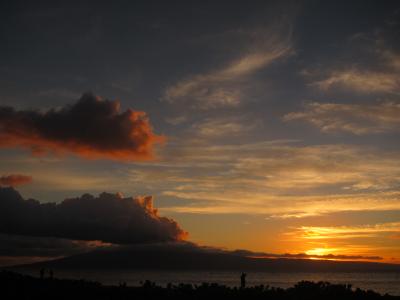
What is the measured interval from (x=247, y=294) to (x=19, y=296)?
1372 cm

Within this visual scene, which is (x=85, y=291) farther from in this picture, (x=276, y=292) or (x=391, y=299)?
(x=391, y=299)

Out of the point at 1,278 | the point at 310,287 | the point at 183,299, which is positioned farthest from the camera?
the point at 1,278

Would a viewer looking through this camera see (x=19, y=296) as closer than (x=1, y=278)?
Yes

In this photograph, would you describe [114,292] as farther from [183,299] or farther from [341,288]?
[341,288]

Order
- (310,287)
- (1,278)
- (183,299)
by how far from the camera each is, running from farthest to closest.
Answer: (1,278), (310,287), (183,299)

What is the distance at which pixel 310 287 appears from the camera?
3083 cm

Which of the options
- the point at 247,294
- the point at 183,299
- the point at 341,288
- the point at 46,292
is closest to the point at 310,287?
the point at 341,288

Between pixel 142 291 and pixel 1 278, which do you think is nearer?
pixel 142 291

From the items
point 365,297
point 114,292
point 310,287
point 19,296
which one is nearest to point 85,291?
point 114,292

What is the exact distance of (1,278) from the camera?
35312mm

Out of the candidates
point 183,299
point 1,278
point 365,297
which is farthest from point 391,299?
point 1,278

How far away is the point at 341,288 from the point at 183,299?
32.5 ft

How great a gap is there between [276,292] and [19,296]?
15.5 m

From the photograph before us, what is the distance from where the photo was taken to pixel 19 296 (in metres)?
29.1
